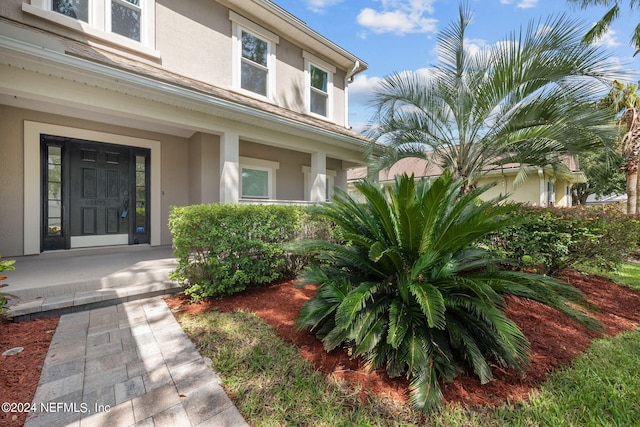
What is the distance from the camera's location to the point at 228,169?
552 centimetres

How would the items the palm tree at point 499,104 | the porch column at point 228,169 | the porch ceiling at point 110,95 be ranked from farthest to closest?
the porch column at point 228,169
the palm tree at point 499,104
the porch ceiling at point 110,95

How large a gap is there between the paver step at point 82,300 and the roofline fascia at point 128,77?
3014 mm

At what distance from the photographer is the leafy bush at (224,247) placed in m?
3.67

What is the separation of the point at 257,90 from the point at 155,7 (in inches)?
104

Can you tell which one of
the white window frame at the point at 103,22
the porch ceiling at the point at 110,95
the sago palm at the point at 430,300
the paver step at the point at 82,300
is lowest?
the paver step at the point at 82,300

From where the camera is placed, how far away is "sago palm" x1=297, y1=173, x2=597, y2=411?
6.63 feet

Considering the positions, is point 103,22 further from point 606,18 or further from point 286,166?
point 606,18

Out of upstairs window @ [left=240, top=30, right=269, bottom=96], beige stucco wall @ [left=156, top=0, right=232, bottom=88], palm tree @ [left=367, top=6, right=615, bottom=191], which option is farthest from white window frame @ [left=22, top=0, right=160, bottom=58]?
palm tree @ [left=367, top=6, right=615, bottom=191]

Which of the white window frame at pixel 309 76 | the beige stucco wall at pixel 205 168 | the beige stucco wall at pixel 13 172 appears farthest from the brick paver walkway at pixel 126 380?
the white window frame at pixel 309 76

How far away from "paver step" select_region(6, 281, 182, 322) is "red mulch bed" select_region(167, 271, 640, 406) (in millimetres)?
354

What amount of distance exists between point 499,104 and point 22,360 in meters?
7.08

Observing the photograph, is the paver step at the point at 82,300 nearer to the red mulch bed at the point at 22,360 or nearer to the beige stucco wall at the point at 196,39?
the red mulch bed at the point at 22,360

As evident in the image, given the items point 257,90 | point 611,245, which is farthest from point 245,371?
point 257,90

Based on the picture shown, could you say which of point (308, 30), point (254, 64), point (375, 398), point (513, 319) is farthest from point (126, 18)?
point (513, 319)
